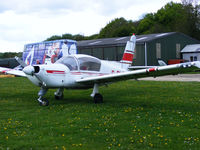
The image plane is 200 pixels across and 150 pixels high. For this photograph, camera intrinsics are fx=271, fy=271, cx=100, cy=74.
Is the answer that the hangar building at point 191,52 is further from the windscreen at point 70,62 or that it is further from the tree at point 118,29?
the tree at point 118,29

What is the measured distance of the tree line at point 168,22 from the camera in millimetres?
54281

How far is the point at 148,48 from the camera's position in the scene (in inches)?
1356

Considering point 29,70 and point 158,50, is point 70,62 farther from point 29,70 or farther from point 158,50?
point 158,50

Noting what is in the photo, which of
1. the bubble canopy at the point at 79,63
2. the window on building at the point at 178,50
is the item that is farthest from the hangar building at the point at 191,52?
the bubble canopy at the point at 79,63

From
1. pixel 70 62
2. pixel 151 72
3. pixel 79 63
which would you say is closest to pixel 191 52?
pixel 79 63

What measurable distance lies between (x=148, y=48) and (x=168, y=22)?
3778cm

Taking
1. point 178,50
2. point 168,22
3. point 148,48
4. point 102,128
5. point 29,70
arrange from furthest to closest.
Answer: point 168,22
point 178,50
point 148,48
point 29,70
point 102,128

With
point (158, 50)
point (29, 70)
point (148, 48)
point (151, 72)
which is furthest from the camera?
point (158, 50)

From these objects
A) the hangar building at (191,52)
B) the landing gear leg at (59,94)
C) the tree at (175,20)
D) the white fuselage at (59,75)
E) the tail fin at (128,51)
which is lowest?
the landing gear leg at (59,94)

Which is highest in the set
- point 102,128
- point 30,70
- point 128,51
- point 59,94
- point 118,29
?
point 118,29

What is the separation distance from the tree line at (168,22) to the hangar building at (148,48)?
14.2 meters

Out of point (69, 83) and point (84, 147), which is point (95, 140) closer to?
point (84, 147)

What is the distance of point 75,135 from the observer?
5.88 meters

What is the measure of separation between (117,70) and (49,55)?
16.3 meters
